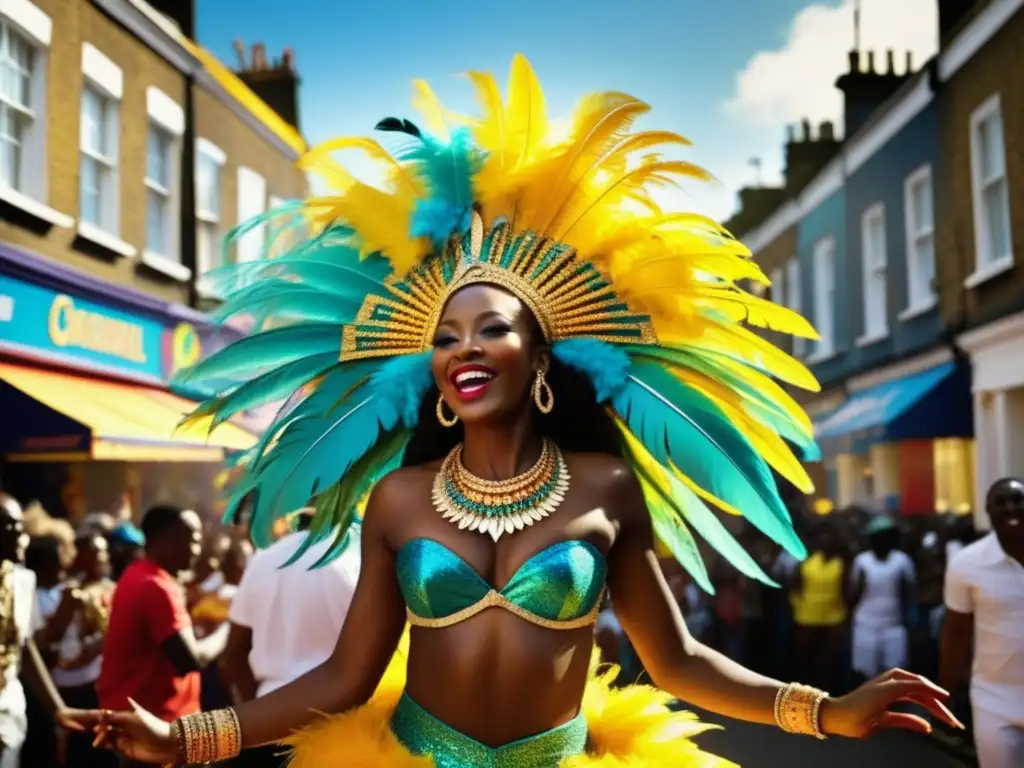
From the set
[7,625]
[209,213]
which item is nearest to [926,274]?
[209,213]

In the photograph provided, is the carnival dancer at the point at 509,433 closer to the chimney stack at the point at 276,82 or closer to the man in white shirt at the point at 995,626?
the man in white shirt at the point at 995,626

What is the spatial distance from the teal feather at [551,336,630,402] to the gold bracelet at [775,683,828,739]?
2.75 ft

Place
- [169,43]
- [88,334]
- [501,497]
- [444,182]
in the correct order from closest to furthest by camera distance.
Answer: [501,497] < [444,182] < [88,334] < [169,43]

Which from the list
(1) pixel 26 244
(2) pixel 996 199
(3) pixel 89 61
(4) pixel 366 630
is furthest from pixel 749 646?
(4) pixel 366 630

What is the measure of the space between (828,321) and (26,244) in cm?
1466

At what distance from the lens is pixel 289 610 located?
466cm

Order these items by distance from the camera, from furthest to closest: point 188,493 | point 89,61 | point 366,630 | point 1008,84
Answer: point 188,493, point 1008,84, point 89,61, point 366,630

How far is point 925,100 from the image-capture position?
48.3 feet

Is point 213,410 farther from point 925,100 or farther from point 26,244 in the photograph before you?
point 925,100

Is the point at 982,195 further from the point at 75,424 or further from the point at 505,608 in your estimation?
the point at 505,608

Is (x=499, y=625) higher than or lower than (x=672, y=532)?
lower

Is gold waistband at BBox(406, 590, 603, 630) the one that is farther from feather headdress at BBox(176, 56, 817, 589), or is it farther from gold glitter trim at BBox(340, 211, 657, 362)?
gold glitter trim at BBox(340, 211, 657, 362)

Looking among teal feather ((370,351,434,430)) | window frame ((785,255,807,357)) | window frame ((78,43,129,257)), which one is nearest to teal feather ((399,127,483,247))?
teal feather ((370,351,434,430))

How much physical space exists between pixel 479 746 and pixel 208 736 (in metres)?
0.63
